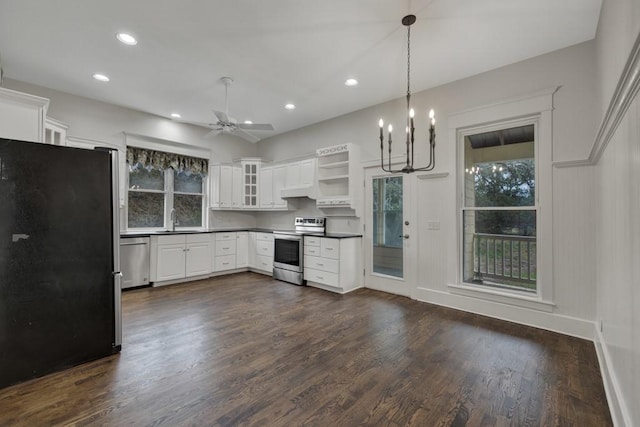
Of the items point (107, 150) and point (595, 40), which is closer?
point (107, 150)

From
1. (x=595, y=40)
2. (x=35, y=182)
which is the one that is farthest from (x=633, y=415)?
(x=35, y=182)

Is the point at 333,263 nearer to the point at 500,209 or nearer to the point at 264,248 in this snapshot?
the point at 264,248

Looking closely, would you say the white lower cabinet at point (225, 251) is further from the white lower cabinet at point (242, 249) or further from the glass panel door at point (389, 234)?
the glass panel door at point (389, 234)

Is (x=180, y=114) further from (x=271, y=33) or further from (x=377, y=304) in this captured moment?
(x=377, y=304)

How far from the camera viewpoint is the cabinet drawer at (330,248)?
177 inches

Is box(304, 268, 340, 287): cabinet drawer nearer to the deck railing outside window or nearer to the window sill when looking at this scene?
the window sill

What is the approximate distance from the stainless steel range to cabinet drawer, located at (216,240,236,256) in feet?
3.10

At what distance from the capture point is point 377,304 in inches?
154

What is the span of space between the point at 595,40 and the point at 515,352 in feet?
10.3

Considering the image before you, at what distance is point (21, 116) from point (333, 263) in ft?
12.7

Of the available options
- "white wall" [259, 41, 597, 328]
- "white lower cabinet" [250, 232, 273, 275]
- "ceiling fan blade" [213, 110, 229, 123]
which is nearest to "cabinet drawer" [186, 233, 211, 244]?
"white lower cabinet" [250, 232, 273, 275]

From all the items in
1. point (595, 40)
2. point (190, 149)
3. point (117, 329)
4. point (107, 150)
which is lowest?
point (117, 329)

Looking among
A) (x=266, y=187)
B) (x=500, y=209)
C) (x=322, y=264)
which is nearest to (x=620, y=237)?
(x=500, y=209)

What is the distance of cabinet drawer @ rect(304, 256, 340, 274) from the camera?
449 cm
